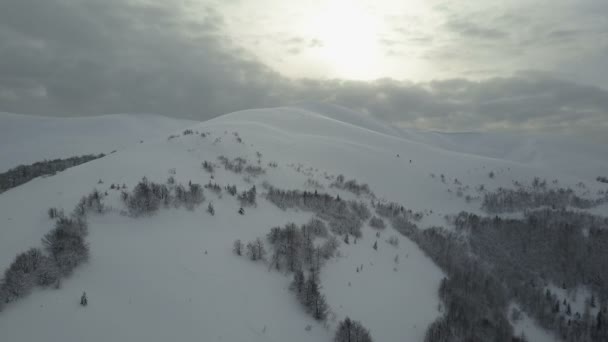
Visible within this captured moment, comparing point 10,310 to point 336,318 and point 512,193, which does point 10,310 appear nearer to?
point 336,318

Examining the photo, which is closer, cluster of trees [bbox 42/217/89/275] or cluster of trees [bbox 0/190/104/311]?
cluster of trees [bbox 0/190/104/311]

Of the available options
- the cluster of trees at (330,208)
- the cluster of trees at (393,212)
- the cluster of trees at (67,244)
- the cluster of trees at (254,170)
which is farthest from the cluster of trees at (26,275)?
the cluster of trees at (393,212)

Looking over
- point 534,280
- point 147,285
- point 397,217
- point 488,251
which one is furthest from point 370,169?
point 147,285

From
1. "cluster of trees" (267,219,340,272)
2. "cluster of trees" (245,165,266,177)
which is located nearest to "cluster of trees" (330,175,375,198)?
"cluster of trees" (245,165,266,177)

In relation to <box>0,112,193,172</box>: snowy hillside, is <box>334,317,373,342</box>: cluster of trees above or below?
below

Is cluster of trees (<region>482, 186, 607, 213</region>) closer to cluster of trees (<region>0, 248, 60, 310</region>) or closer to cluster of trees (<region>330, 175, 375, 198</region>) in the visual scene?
cluster of trees (<region>330, 175, 375, 198</region>)

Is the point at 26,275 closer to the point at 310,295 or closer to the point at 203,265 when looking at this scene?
the point at 203,265

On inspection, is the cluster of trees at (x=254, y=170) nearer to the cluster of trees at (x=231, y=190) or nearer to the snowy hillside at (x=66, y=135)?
the cluster of trees at (x=231, y=190)
